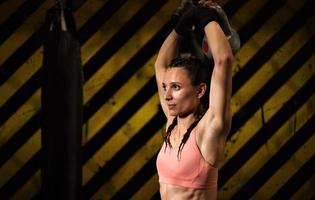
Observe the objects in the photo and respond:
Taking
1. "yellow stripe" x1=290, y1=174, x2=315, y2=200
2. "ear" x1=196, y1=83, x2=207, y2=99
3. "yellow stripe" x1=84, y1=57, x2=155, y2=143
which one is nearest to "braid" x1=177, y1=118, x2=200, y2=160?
"ear" x1=196, y1=83, x2=207, y2=99

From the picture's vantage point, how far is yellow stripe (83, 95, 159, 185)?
363 cm

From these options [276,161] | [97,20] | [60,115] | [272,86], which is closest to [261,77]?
[272,86]

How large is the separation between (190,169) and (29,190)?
1932 millimetres

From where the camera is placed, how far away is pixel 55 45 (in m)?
2.08

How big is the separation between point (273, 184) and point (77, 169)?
209 centimetres

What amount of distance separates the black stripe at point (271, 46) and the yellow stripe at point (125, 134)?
60cm

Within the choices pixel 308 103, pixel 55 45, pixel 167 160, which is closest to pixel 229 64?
pixel 167 160

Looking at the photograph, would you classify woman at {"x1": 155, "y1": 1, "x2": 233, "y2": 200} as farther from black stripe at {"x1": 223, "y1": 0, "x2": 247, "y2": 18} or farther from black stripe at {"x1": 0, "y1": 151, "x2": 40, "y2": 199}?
black stripe at {"x1": 0, "y1": 151, "x2": 40, "y2": 199}

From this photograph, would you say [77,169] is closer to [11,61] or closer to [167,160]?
[167,160]

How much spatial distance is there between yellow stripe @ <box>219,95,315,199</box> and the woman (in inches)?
63.2

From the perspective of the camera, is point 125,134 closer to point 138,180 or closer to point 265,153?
point 138,180

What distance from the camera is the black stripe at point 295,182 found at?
12.3 feet

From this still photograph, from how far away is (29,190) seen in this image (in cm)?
362

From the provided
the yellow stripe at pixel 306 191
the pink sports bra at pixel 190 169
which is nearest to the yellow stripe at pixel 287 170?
the yellow stripe at pixel 306 191
